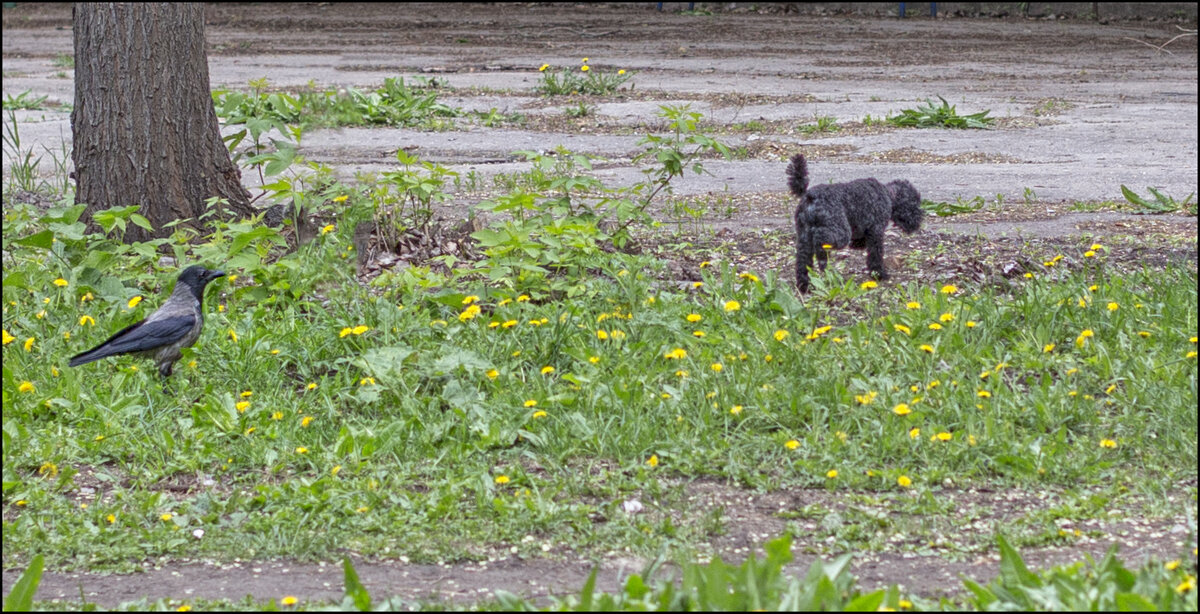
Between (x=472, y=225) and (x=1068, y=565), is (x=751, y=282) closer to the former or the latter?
(x=472, y=225)

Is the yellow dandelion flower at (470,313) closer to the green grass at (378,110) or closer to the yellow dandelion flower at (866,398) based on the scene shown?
the yellow dandelion flower at (866,398)

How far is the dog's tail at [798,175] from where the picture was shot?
17.1ft

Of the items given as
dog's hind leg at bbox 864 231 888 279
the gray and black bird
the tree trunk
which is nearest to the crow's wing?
the gray and black bird

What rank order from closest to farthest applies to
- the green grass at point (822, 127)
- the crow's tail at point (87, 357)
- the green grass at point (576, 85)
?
the crow's tail at point (87, 357) < the green grass at point (822, 127) < the green grass at point (576, 85)

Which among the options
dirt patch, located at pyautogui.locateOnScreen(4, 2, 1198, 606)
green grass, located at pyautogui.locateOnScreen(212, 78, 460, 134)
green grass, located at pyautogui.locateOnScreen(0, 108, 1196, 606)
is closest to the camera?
dirt patch, located at pyautogui.locateOnScreen(4, 2, 1198, 606)

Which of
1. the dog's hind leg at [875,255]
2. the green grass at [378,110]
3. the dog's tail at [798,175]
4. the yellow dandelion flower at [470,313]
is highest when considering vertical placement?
the dog's tail at [798,175]

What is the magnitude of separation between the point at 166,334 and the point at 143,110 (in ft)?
6.83

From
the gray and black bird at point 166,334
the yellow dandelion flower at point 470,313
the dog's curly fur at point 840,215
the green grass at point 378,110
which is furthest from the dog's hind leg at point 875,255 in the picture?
the green grass at point 378,110

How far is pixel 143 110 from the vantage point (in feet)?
20.2

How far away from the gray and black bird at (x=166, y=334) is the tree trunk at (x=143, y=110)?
1.57m

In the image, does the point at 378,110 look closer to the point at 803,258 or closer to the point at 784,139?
the point at 784,139

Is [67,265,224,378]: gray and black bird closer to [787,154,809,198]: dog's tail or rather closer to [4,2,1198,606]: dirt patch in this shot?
[4,2,1198,606]: dirt patch

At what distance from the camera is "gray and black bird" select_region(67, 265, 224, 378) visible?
452 cm

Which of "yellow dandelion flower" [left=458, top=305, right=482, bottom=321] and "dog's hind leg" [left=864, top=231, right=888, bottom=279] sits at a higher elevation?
"dog's hind leg" [left=864, top=231, right=888, bottom=279]
